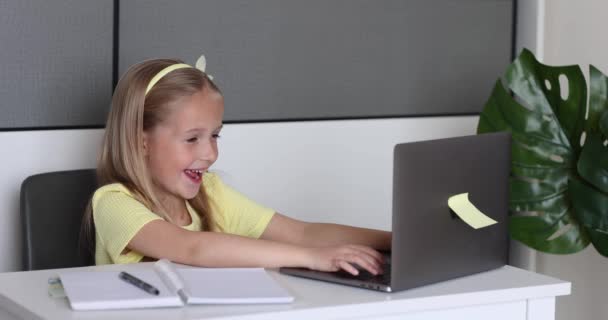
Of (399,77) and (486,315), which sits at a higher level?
(399,77)

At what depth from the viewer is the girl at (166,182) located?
1923 millimetres

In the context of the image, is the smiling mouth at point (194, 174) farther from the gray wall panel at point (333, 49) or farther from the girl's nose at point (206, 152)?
the gray wall panel at point (333, 49)

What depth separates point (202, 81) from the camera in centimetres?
212

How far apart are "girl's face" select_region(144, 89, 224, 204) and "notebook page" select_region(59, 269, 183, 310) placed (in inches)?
19.8

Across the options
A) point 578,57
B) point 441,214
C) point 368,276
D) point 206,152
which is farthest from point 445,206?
point 578,57

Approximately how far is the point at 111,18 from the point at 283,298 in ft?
4.08

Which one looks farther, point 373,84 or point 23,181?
point 373,84

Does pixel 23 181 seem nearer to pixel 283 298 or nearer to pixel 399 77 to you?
pixel 283 298

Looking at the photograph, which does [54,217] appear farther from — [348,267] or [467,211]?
[467,211]

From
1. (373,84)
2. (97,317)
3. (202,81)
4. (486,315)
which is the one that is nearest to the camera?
(97,317)

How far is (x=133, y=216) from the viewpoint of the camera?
1892 mm

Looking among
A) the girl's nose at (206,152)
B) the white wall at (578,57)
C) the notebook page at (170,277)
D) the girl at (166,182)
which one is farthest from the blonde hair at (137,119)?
the white wall at (578,57)

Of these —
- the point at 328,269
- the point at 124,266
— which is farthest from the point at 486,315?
the point at 124,266

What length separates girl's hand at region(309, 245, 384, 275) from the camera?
1.67 m
